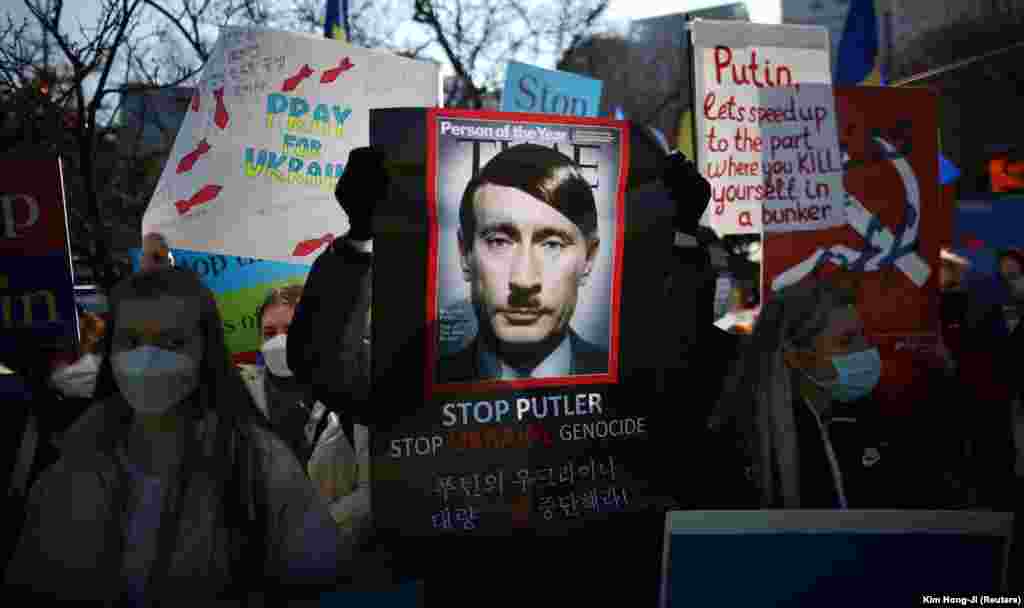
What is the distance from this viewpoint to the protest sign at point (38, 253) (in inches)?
122

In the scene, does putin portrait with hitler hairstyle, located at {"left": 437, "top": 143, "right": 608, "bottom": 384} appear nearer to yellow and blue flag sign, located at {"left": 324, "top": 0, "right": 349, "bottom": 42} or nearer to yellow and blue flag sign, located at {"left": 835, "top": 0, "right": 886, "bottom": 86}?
yellow and blue flag sign, located at {"left": 835, "top": 0, "right": 886, "bottom": 86}

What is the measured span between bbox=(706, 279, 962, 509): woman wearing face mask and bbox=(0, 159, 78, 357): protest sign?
2136 millimetres

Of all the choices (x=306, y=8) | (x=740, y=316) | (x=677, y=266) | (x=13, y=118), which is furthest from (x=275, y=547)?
(x=306, y=8)

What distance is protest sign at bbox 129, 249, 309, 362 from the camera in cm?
429

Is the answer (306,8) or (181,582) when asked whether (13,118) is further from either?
(306,8)

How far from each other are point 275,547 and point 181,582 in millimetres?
203

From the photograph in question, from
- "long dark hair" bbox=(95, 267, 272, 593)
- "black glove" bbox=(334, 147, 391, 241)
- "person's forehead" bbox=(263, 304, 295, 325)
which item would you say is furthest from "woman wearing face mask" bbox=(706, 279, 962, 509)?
"person's forehead" bbox=(263, 304, 295, 325)

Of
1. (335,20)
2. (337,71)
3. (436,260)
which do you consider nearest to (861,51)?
(337,71)

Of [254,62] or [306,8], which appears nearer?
[254,62]

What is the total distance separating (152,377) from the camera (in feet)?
6.95

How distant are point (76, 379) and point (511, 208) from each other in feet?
6.27

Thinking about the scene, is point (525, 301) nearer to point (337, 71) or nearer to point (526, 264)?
point (526, 264)

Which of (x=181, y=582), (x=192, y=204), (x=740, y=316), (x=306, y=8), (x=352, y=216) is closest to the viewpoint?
(x=181, y=582)

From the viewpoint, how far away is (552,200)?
9.11 ft
